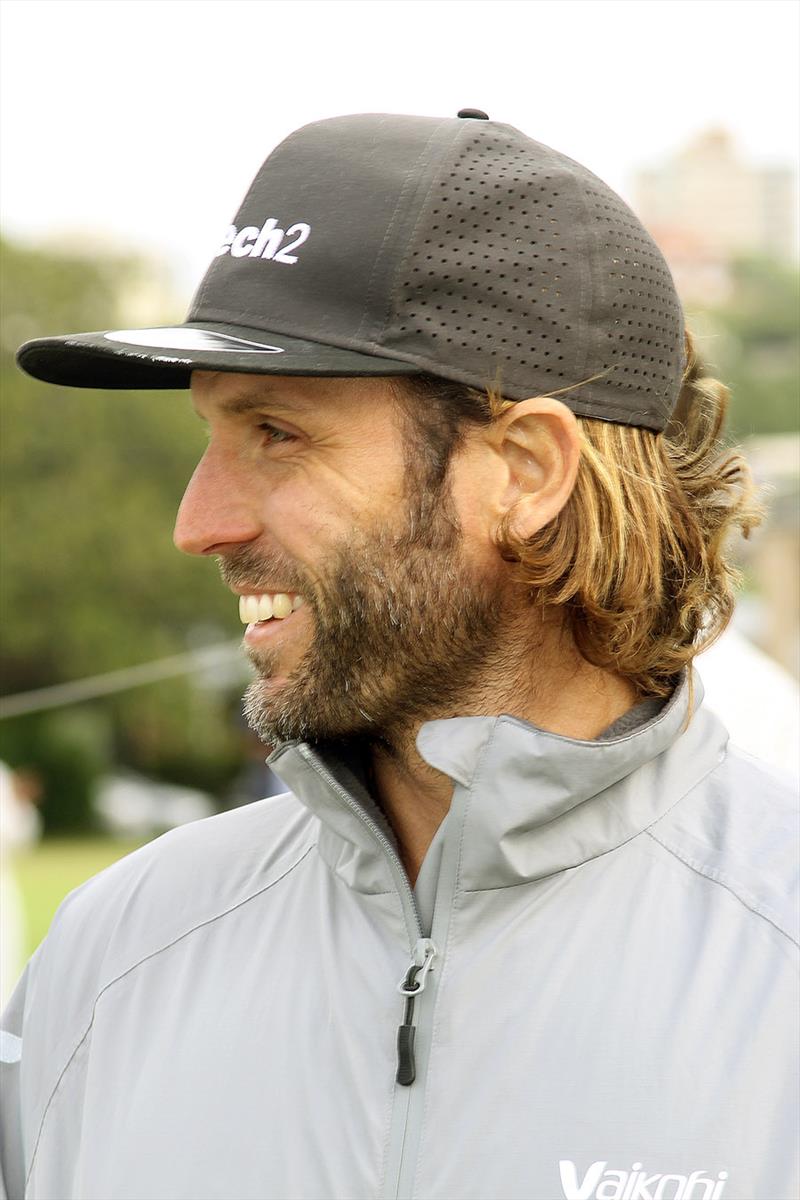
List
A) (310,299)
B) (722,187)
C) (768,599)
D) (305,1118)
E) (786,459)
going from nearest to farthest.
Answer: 1. (305,1118)
2. (310,299)
3. (786,459)
4. (768,599)
5. (722,187)

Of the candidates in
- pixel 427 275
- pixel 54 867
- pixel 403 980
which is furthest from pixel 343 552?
pixel 54 867

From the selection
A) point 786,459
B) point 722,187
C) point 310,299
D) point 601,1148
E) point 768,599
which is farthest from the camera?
point 722,187

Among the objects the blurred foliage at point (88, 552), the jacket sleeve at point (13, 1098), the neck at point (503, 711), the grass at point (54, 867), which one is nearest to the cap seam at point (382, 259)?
the neck at point (503, 711)

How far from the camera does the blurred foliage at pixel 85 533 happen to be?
28906 millimetres

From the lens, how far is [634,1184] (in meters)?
1.32

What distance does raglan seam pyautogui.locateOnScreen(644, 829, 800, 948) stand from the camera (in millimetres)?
1400

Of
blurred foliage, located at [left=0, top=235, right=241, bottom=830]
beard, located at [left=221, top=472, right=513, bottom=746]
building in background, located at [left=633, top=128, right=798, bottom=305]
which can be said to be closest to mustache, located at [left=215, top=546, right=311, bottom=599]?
beard, located at [left=221, top=472, right=513, bottom=746]

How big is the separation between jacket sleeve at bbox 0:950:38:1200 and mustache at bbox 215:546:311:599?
0.50m

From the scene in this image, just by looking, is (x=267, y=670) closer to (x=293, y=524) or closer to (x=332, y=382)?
(x=293, y=524)

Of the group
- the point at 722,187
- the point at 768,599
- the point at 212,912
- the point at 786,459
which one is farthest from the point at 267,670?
the point at 722,187

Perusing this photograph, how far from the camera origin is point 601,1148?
1.33 m

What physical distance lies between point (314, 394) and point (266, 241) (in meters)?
0.17

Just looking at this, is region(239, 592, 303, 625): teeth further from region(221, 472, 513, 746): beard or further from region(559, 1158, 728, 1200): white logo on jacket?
region(559, 1158, 728, 1200): white logo on jacket

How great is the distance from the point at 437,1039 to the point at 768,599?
28.5ft
